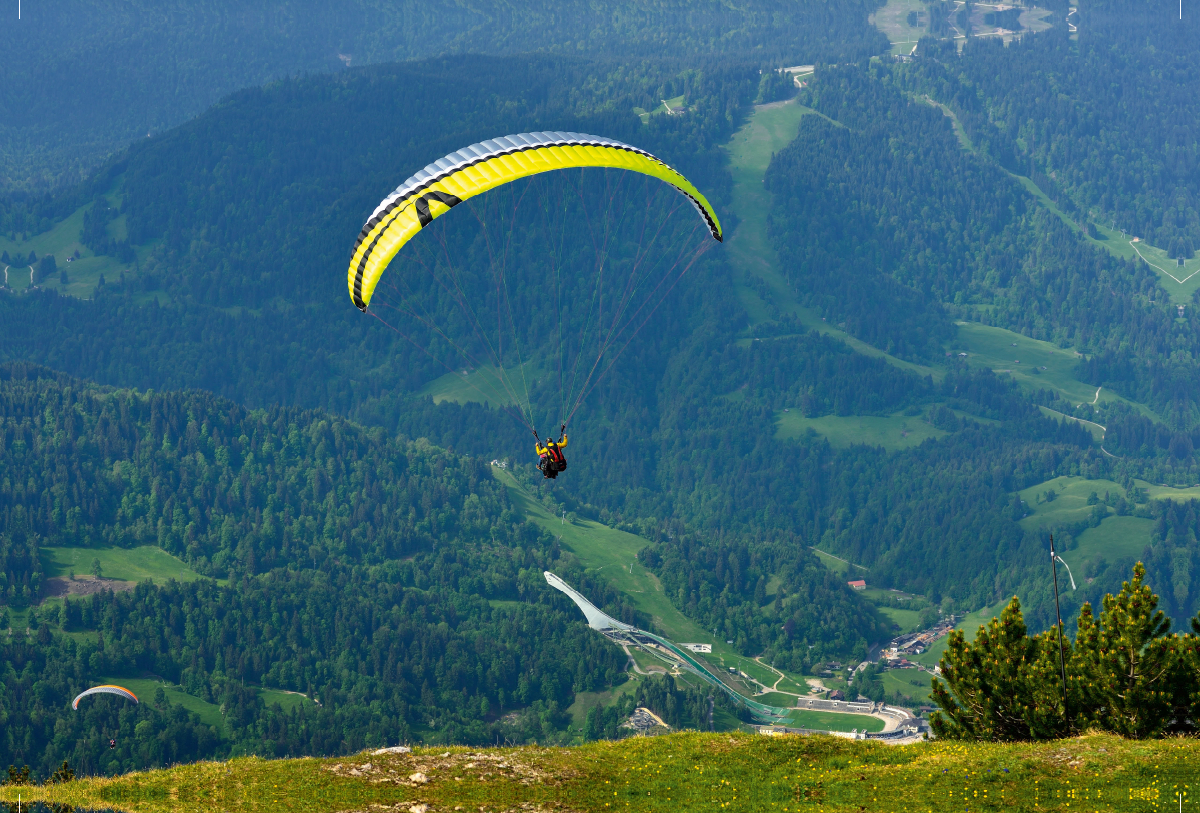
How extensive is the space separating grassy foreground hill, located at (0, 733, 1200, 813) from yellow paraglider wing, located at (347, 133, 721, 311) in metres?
23.3

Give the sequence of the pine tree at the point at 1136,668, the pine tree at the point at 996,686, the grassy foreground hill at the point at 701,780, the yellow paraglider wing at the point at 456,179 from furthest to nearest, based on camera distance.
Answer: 1. the yellow paraglider wing at the point at 456,179
2. the pine tree at the point at 996,686
3. the pine tree at the point at 1136,668
4. the grassy foreground hill at the point at 701,780

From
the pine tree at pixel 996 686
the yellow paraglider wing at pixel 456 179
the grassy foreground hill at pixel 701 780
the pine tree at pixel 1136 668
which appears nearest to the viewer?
the grassy foreground hill at pixel 701 780

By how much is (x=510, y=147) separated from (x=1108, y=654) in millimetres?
36560

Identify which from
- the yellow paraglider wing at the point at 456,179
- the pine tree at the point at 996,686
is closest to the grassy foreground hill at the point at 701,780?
the pine tree at the point at 996,686

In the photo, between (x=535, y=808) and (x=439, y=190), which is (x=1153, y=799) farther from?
(x=439, y=190)

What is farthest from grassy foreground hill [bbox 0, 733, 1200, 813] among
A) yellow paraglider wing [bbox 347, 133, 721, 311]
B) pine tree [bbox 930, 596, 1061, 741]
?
yellow paraglider wing [bbox 347, 133, 721, 311]

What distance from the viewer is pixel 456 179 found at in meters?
71.8

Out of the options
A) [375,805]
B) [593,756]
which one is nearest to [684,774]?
[593,756]

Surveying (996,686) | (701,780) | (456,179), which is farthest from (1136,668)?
(456,179)

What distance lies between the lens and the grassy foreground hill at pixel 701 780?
54.7 metres

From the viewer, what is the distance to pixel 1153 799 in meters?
52.6

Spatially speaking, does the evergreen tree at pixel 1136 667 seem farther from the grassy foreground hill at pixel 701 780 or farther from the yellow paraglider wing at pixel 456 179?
the yellow paraglider wing at pixel 456 179

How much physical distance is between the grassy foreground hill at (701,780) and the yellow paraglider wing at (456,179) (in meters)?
23.3

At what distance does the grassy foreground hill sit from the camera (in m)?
54.7
